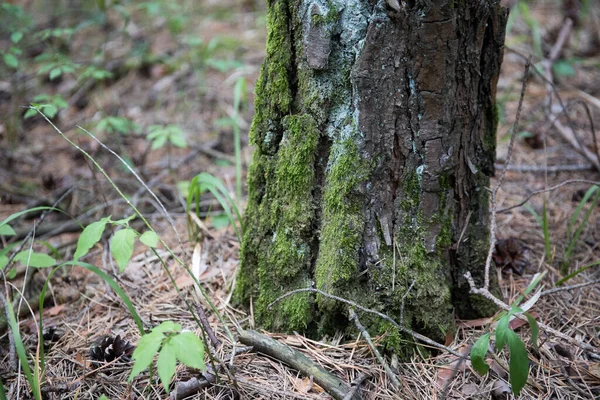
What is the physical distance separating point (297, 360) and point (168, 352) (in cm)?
56

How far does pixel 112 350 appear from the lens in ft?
5.73

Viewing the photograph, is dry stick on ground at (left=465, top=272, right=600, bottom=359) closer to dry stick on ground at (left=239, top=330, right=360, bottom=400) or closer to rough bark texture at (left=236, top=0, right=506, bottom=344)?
rough bark texture at (left=236, top=0, right=506, bottom=344)

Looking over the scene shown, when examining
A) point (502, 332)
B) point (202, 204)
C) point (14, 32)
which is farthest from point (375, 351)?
point (14, 32)

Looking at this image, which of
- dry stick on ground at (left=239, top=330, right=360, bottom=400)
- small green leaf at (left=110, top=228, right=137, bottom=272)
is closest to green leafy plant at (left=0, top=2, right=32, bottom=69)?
small green leaf at (left=110, top=228, right=137, bottom=272)

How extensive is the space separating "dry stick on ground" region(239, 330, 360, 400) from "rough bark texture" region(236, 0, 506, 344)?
0.12 meters

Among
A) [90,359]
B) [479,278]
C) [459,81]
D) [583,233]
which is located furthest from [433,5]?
[90,359]

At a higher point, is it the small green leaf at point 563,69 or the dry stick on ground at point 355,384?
the small green leaf at point 563,69

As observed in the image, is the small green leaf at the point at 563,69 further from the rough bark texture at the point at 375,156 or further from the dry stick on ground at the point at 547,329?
the dry stick on ground at the point at 547,329

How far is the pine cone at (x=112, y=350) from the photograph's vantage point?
1.74 meters

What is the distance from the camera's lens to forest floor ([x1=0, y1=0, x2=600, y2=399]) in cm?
163

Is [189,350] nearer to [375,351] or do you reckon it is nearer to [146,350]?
[146,350]

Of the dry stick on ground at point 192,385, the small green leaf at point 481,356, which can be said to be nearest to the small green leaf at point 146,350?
the dry stick on ground at point 192,385

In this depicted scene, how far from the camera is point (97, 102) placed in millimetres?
4184

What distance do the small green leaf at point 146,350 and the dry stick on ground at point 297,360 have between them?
1.74ft
